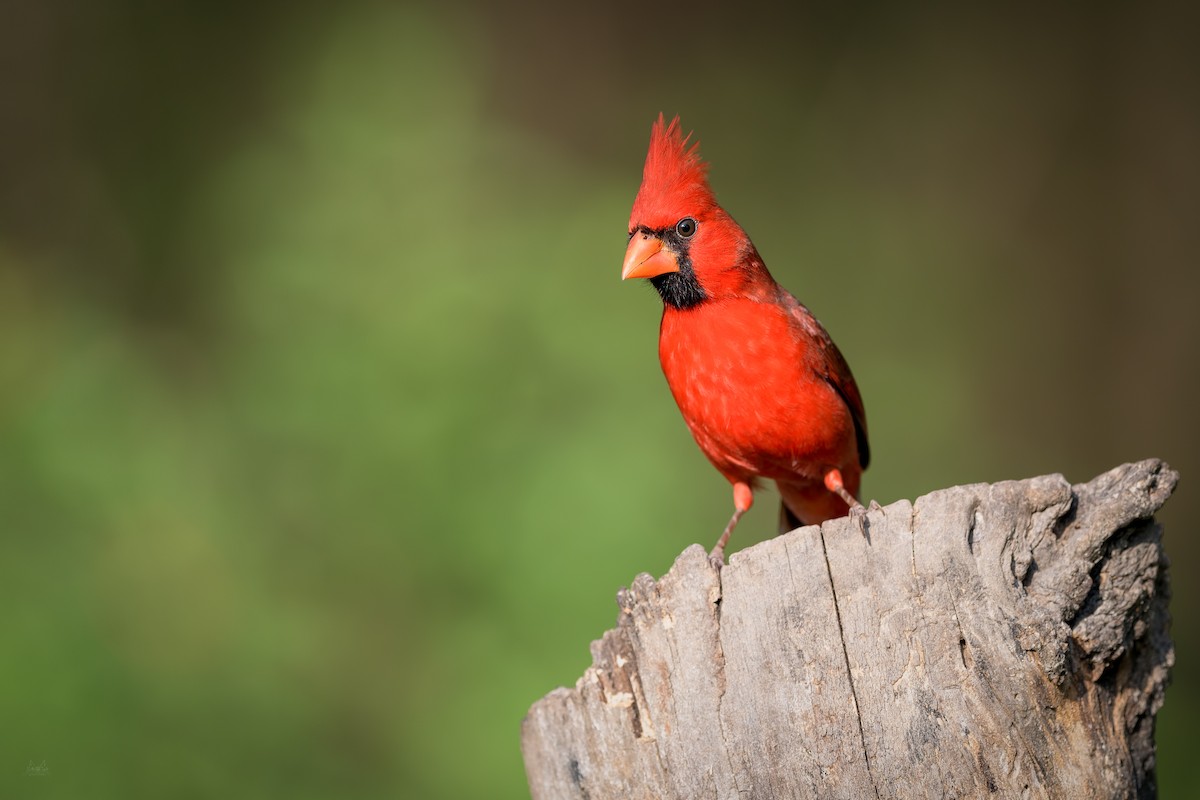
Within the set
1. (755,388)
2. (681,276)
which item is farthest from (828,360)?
(681,276)

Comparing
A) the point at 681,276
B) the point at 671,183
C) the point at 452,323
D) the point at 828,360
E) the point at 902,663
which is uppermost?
the point at 452,323

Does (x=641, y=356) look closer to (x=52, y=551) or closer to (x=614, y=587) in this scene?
(x=614, y=587)

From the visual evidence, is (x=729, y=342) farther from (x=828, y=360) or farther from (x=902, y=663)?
(x=902, y=663)

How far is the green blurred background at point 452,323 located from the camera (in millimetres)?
4309

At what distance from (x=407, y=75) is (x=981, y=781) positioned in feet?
14.2

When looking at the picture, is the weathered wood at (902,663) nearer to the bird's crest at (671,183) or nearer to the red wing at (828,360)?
the red wing at (828,360)

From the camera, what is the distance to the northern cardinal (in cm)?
291

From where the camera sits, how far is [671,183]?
9.86 feet

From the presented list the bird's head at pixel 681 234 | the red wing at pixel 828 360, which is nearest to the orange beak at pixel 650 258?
A: the bird's head at pixel 681 234

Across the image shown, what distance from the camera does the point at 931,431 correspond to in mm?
5703

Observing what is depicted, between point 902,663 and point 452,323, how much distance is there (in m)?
3.16

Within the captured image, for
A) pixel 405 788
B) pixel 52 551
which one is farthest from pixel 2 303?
pixel 405 788

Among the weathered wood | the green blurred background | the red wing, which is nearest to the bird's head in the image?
the red wing

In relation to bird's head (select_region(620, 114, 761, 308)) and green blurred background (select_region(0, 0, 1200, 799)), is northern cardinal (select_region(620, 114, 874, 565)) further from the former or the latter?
green blurred background (select_region(0, 0, 1200, 799))
